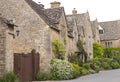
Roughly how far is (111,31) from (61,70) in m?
51.3

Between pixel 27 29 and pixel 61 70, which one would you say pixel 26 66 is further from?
pixel 27 29

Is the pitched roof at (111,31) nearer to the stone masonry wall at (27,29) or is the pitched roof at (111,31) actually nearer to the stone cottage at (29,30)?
the stone cottage at (29,30)

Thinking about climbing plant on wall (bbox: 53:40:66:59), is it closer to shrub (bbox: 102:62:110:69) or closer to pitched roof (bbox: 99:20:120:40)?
shrub (bbox: 102:62:110:69)

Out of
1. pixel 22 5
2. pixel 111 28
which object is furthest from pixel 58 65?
pixel 111 28

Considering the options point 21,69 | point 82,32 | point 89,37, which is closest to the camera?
point 21,69

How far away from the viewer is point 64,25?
3944cm

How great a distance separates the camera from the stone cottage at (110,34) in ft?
259

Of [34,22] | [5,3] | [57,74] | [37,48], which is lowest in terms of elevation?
[57,74]

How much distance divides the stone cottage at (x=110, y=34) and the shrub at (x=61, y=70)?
48.8 m

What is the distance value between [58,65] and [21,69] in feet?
19.6

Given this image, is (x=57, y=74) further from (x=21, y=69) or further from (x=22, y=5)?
(x=22, y=5)

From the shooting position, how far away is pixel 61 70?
30750 mm

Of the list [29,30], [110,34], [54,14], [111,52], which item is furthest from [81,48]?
[110,34]

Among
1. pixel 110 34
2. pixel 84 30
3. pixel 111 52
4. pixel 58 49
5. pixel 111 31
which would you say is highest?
pixel 111 31
